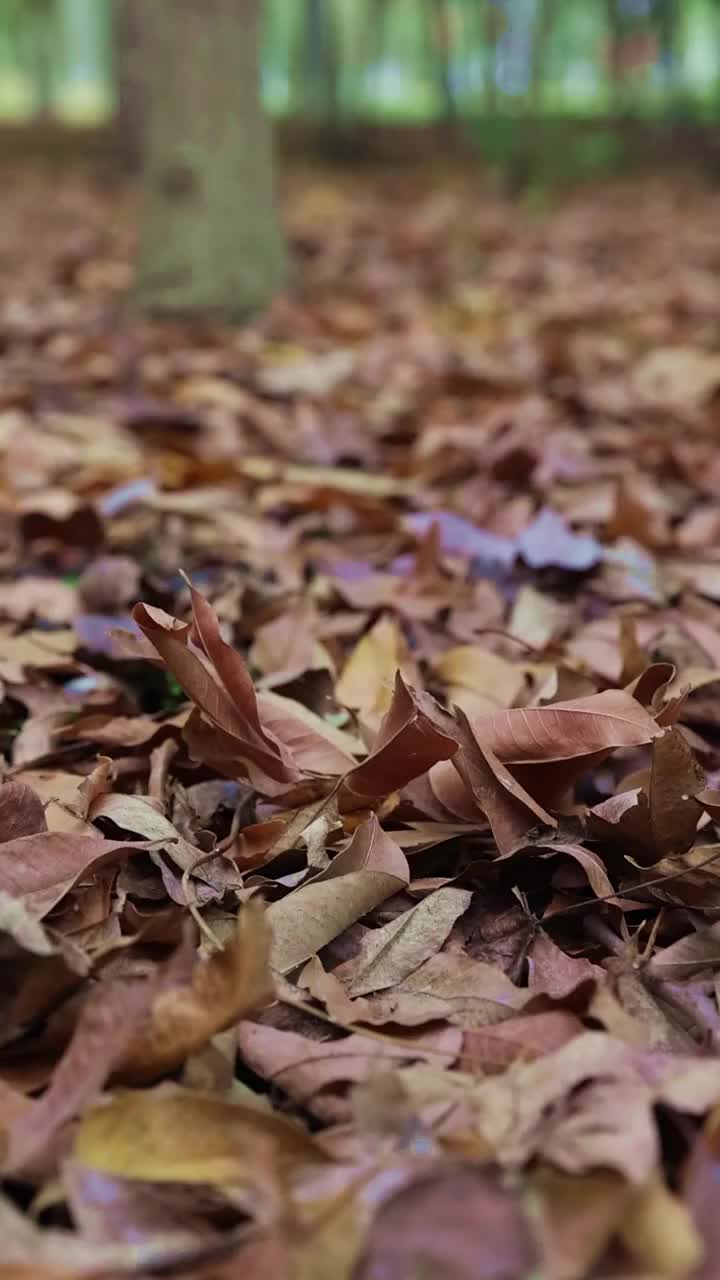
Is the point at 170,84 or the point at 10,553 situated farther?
the point at 170,84

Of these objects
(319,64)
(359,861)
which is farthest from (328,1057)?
(319,64)

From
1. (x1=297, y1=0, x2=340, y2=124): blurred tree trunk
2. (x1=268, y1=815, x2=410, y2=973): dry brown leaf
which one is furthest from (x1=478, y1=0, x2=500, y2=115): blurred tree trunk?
(x1=268, y1=815, x2=410, y2=973): dry brown leaf

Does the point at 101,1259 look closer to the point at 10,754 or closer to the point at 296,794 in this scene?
the point at 296,794

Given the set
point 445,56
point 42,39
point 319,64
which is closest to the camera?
point 445,56

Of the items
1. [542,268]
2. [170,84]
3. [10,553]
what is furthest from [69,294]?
[10,553]

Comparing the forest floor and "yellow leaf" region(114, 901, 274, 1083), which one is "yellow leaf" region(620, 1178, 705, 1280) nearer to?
the forest floor

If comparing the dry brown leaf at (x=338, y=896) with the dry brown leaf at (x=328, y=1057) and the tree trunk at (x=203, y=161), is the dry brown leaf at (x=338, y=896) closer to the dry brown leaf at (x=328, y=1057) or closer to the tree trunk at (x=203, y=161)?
the dry brown leaf at (x=328, y=1057)

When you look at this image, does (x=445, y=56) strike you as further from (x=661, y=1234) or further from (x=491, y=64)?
(x=661, y=1234)
